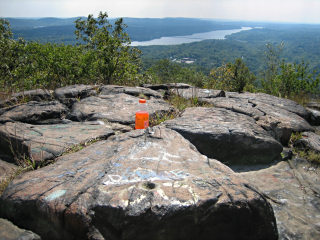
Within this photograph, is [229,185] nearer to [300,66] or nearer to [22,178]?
[22,178]

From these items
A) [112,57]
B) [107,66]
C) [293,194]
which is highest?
[112,57]

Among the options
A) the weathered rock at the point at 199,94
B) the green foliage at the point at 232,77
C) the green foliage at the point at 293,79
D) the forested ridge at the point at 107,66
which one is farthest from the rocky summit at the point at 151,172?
the green foliage at the point at 232,77

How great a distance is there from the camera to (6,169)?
3270 mm

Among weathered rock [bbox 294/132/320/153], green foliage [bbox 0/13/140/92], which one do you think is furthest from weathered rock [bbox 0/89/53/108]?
weathered rock [bbox 294/132/320/153]

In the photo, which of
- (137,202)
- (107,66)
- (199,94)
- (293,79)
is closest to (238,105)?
(199,94)

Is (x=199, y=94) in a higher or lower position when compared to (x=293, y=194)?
higher

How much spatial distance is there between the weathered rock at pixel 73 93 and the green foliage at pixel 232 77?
702cm

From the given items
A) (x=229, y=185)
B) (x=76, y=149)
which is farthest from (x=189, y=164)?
(x=76, y=149)

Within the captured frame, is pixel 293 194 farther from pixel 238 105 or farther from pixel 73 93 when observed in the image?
pixel 73 93

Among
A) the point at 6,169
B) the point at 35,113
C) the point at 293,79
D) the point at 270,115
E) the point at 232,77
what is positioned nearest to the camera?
the point at 6,169

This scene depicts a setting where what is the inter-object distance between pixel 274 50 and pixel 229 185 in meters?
11.3

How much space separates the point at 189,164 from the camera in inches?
110

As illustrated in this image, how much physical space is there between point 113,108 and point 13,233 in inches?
121

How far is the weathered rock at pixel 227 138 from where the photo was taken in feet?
12.8
